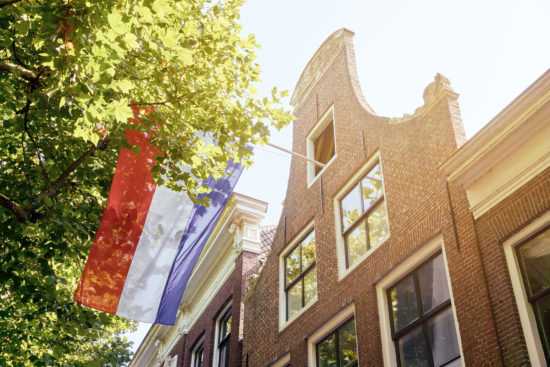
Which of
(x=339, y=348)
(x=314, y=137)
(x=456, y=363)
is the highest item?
(x=314, y=137)

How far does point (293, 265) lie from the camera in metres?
13.4

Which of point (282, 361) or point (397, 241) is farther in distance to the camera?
point (282, 361)

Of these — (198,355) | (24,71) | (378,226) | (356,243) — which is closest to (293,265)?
(356,243)

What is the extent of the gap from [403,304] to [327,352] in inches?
101

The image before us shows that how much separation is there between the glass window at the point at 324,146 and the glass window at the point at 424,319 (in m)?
5.27

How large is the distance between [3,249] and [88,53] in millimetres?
5080

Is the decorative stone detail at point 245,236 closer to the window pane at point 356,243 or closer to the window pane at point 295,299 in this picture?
the window pane at point 295,299

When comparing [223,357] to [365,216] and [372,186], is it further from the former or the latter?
[372,186]

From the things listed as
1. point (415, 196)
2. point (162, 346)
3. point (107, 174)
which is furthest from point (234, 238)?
point (162, 346)

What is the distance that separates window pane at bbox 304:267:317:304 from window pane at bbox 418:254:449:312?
381 centimetres

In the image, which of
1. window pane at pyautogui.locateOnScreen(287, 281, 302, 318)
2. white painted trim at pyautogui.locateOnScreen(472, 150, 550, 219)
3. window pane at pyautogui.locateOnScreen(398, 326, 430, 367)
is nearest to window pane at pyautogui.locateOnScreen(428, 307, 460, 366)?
window pane at pyautogui.locateOnScreen(398, 326, 430, 367)

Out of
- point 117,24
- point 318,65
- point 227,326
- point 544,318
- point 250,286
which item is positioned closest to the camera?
point 117,24

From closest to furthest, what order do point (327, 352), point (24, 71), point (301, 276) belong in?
1. point (24, 71)
2. point (327, 352)
3. point (301, 276)

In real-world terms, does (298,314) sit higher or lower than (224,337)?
lower
